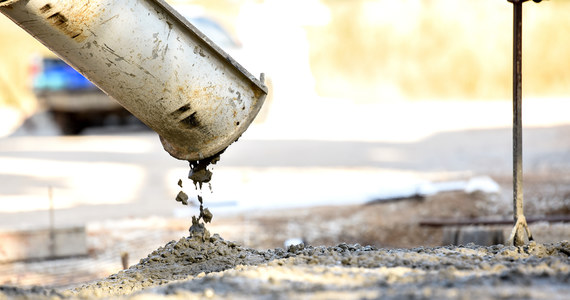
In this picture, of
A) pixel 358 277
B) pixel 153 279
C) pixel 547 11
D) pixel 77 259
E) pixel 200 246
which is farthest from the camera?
pixel 547 11

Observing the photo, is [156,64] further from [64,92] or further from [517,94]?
[64,92]

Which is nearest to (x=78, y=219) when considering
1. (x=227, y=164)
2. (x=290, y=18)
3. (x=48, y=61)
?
(x=227, y=164)

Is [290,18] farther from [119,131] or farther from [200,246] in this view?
[200,246]

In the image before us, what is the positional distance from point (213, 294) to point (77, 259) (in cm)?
320

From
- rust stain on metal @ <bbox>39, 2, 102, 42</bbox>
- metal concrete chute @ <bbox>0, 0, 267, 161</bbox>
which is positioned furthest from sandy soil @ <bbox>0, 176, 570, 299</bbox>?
rust stain on metal @ <bbox>39, 2, 102, 42</bbox>

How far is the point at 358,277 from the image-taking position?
9.35 feet

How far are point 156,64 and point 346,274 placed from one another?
1.21 m

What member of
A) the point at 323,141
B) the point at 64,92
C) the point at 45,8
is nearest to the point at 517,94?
the point at 45,8

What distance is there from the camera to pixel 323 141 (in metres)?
11.8

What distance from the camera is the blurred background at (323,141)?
257 inches

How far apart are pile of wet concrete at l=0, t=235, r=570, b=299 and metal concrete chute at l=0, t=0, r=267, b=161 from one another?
58 cm

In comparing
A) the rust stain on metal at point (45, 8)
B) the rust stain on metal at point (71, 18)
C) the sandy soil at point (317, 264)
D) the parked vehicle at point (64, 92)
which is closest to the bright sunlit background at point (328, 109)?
the parked vehicle at point (64, 92)

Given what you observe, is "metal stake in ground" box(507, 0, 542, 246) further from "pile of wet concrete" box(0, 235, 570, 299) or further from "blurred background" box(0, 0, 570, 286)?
"blurred background" box(0, 0, 570, 286)

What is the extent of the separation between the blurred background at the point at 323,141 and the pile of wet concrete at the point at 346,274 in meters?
1.19
